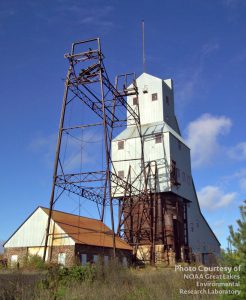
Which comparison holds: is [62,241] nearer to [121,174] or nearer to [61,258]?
[61,258]

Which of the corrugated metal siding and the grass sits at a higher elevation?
the corrugated metal siding

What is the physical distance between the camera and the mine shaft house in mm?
26969

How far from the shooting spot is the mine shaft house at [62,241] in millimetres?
26969

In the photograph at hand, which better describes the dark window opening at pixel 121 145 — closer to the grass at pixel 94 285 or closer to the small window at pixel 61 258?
the small window at pixel 61 258

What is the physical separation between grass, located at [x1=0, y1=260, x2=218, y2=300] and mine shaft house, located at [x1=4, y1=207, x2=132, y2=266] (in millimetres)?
11156

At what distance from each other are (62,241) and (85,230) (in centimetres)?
309

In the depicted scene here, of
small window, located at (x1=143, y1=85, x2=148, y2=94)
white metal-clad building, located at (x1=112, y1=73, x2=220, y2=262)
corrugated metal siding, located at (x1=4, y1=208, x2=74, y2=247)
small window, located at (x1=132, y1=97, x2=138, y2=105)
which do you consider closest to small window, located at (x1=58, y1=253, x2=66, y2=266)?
corrugated metal siding, located at (x1=4, y1=208, x2=74, y2=247)

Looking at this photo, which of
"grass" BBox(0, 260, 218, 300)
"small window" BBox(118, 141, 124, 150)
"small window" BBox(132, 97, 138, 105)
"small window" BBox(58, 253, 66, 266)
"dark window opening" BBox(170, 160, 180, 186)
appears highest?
"small window" BBox(132, 97, 138, 105)

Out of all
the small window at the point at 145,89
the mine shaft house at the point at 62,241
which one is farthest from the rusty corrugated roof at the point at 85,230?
the small window at the point at 145,89

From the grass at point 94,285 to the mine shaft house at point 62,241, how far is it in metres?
11.2

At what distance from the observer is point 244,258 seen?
388 inches

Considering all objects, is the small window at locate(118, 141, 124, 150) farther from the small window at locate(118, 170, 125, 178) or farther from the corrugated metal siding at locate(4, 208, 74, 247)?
the corrugated metal siding at locate(4, 208, 74, 247)

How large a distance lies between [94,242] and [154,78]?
764 inches

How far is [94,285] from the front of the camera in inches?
496
